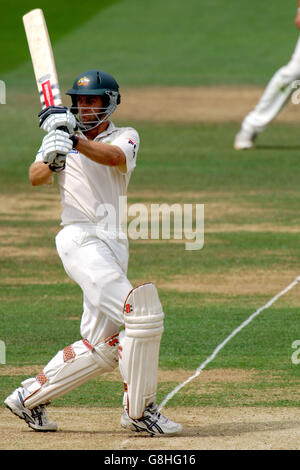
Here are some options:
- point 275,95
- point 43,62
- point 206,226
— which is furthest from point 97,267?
point 275,95

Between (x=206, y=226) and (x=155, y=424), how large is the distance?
721 cm

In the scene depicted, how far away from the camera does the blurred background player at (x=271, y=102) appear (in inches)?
688

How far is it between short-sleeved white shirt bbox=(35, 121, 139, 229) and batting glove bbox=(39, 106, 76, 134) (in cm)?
25

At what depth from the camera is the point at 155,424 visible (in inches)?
251

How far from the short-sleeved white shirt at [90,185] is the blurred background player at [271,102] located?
35.7 ft

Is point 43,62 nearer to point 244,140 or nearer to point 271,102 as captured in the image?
point 271,102

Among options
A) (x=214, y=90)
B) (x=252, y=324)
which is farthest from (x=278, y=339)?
(x=214, y=90)

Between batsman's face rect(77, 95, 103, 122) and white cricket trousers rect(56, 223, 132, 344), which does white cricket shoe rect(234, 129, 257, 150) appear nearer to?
batsman's face rect(77, 95, 103, 122)

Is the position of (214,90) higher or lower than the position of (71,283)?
higher

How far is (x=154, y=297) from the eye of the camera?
6.34m

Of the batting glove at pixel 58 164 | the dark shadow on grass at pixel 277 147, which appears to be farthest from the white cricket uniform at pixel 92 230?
the dark shadow on grass at pixel 277 147

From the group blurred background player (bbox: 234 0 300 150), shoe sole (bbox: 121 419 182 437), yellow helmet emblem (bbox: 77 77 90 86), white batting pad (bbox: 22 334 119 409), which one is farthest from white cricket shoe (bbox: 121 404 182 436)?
blurred background player (bbox: 234 0 300 150)
